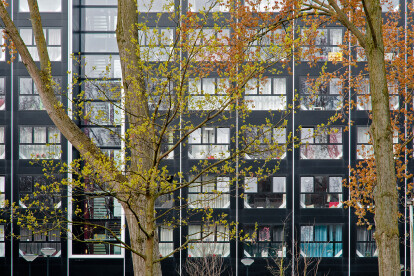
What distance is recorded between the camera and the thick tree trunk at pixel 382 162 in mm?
7695

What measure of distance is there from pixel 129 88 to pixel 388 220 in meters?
4.31

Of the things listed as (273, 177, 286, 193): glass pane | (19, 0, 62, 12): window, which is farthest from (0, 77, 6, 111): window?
(273, 177, 286, 193): glass pane

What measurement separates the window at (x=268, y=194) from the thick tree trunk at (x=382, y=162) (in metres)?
15.4

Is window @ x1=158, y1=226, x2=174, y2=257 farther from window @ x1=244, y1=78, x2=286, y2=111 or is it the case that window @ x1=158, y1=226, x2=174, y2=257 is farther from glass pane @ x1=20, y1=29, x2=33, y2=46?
glass pane @ x1=20, y1=29, x2=33, y2=46

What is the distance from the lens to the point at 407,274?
23.5 metres

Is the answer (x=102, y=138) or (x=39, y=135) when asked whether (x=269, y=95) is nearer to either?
(x=102, y=138)

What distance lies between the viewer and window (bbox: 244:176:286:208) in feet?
76.8

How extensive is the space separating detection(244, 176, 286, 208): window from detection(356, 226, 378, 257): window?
12.1ft

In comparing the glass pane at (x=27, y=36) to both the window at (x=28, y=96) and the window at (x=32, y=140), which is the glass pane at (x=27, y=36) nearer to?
the window at (x=28, y=96)

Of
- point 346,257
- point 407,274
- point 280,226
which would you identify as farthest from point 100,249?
point 407,274

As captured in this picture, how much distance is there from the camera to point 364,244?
76.8ft

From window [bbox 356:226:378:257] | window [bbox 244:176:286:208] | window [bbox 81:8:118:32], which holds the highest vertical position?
window [bbox 81:8:118:32]

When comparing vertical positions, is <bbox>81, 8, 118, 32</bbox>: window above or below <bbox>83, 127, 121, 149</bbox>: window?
above

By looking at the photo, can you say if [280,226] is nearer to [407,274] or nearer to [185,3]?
[407,274]
